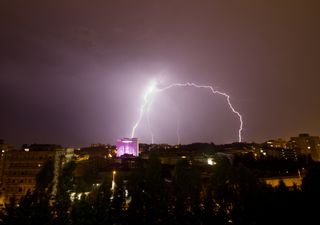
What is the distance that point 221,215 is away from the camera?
19312mm

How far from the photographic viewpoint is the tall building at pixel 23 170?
5184 cm

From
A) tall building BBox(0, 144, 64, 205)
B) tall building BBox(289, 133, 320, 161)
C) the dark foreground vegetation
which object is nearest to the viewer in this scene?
the dark foreground vegetation

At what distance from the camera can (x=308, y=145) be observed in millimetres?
109938

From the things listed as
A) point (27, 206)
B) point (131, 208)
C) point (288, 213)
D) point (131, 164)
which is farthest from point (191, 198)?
point (131, 164)

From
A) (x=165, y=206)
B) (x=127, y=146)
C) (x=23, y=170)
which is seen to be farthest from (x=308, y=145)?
(x=165, y=206)

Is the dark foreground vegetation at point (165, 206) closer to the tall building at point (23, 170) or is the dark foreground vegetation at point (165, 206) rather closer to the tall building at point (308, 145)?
the tall building at point (23, 170)

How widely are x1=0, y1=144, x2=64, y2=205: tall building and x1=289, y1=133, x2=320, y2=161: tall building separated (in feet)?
311

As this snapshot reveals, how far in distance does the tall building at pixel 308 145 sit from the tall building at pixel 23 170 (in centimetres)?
9475

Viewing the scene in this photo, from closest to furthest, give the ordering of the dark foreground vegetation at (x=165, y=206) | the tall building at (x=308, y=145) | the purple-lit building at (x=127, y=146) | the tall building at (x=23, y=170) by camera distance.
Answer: the dark foreground vegetation at (x=165, y=206)
the tall building at (x=23, y=170)
the purple-lit building at (x=127, y=146)
the tall building at (x=308, y=145)

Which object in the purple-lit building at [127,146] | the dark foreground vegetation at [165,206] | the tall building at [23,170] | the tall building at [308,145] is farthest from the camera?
the tall building at [308,145]

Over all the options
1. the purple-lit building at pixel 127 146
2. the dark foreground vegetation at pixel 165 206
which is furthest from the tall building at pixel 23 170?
the purple-lit building at pixel 127 146

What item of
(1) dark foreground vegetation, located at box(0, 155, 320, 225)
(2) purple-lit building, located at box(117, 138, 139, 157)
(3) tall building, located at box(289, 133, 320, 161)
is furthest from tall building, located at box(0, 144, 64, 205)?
(3) tall building, located at box(289, 133, 320, 161)

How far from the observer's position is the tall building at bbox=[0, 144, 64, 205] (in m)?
51.8

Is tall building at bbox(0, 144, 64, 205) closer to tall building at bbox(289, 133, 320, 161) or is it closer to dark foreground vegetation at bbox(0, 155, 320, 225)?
dark foreground vegetation at bbox(0, 155, 320, 225)
